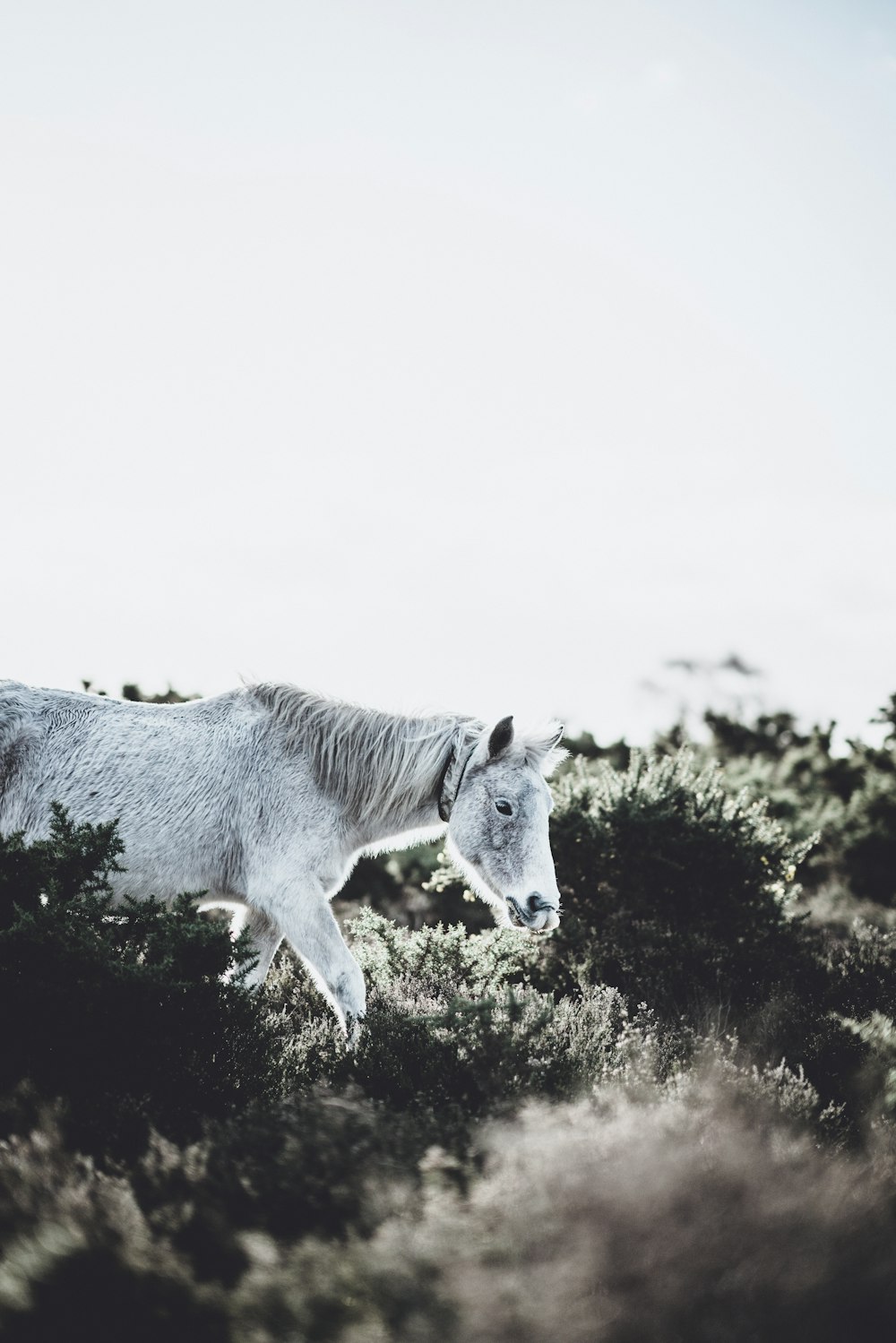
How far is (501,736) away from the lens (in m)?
4.84

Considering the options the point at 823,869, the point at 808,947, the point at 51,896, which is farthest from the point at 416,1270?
the point at 823,869

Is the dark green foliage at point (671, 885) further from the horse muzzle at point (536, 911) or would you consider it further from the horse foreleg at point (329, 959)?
the horse foreleg at point (329, 959)

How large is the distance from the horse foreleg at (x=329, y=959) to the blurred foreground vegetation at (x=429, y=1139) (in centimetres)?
→ 15

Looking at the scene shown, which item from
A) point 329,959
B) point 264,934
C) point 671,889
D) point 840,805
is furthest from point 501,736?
point 840,805

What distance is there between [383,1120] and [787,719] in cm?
1989

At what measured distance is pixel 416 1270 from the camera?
2.16m

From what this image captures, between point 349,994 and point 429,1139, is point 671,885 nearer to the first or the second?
point 349,994

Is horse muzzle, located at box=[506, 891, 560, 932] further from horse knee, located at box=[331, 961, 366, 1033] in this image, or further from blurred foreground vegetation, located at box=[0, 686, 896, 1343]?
horse knee, located at box=[331, 961, 366, 1033]

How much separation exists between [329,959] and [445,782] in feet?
3.74

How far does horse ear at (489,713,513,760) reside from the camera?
480 centimetres

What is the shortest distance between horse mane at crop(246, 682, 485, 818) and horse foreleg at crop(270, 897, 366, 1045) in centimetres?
66

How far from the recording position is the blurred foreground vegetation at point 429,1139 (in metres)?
2.11

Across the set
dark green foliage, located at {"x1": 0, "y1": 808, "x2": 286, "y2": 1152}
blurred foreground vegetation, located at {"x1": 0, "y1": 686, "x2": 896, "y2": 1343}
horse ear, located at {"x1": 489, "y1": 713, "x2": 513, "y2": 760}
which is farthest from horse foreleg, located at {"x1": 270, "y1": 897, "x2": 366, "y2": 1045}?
horse ear, located at {"x1": 489, "y1": 713, "x2": 513, "y2": 760}

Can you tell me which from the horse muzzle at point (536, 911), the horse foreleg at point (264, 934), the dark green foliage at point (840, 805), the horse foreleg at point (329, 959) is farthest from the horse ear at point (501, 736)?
the dark green foliage at point (840, 805)
